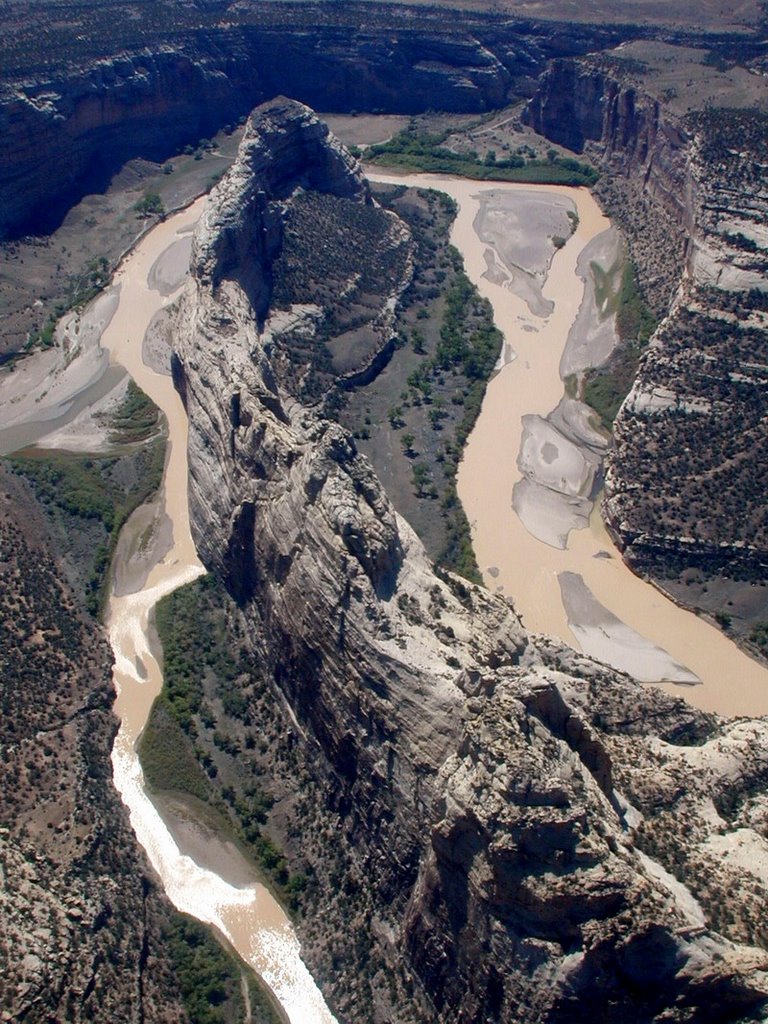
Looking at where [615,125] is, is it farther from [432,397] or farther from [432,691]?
[432,691]

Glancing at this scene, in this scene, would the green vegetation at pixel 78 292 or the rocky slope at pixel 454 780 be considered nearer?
the rocky slope at pixel 454 780

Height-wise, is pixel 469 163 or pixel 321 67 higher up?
pixel 321 67

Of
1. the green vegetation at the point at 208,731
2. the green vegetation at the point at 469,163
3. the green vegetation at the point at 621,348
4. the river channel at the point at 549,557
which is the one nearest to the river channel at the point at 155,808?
the green vegetation at the point at 208,731

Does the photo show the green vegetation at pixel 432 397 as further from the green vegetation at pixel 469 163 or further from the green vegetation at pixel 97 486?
the green vegetation at pixel 469 163

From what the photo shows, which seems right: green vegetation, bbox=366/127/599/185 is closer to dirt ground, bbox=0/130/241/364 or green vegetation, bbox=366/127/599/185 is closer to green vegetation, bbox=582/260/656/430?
dirt ground, bbox=0/130/241/364

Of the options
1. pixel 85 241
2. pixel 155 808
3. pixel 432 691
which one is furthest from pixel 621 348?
pixel 155 808

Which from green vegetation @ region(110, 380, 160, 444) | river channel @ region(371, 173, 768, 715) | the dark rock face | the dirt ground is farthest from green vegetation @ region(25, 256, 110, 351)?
the dark rock face
